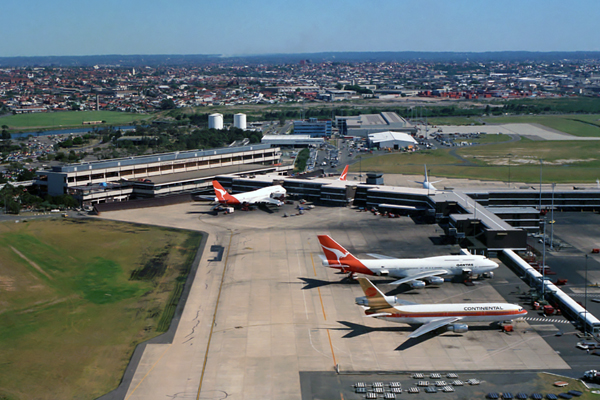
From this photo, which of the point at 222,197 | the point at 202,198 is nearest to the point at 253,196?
the point at 222,197

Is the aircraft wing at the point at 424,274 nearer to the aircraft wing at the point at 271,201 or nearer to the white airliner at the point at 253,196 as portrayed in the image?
the white airliner at the point at 253,196

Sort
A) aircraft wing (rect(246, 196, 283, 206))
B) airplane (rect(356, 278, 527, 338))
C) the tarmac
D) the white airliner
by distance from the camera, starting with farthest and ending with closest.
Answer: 1. aircraft wing (rect(246, 196, 283, 206))
2. the white airliner
3. airplane (rect(356, 278, 527, 338))
4. the tarmac

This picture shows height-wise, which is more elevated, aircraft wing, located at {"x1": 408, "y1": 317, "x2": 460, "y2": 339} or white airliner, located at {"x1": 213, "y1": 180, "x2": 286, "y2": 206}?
white airliner, located at {"x1": 213, "y1": 180, "x2": 286, "y2": 206}

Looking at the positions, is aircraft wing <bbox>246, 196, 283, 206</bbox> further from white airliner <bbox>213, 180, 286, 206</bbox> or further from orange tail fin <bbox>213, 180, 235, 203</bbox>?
orange tail fin <bbox>213, 180, 235, 203</bbox>

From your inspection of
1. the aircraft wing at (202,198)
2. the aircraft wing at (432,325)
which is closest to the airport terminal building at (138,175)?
the aircraft wing at (202,198)

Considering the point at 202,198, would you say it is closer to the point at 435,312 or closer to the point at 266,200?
the point at 266,200

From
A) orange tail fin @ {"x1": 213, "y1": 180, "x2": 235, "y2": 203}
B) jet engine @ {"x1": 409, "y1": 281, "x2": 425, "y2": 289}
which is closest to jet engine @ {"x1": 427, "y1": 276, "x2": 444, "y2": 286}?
jet engine @ {"x1": 409, "y1": 281, "x2": 425, "y2": 289}

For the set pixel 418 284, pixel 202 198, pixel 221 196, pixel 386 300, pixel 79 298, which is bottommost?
pixel 79 298
